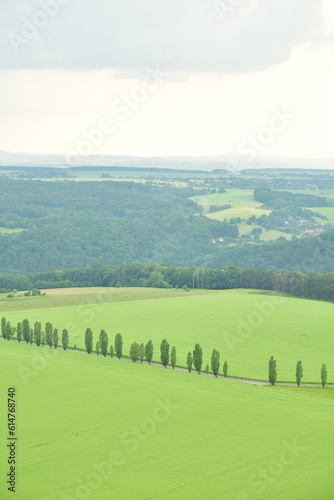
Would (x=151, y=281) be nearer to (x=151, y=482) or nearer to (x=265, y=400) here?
(x=265, y=400)

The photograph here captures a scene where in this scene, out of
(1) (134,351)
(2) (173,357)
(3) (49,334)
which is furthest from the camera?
(3) (49,334)

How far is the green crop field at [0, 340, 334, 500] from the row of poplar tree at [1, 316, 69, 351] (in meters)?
9.08

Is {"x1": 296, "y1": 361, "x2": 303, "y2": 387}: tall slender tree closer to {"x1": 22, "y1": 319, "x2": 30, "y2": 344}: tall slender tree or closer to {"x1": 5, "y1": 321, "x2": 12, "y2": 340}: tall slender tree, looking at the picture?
{"x1": 22, "y1": 319, "x2": 30, "y2": 344}: tall slender tree

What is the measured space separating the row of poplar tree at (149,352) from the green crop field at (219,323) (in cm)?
176

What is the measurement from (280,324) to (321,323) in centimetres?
620

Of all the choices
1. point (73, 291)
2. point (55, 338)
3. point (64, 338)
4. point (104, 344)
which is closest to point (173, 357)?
point (104, 344)

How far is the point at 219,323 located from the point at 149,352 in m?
24.5

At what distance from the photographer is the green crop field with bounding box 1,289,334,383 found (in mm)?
95750

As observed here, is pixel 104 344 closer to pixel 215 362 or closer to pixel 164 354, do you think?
pixel 164 354

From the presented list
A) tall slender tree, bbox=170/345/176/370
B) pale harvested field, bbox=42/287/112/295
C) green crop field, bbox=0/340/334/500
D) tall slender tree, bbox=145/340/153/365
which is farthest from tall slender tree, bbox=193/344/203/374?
pale harvested field, bbox=42/287/112/295

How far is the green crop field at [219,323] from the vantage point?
95750 mm

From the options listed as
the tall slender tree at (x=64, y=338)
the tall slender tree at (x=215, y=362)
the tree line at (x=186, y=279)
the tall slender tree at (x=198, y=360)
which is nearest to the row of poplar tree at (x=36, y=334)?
the tall slender tree at (x=64, y=338)

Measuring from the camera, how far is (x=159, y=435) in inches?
2515

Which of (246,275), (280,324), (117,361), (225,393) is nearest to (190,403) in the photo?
(225,393)
